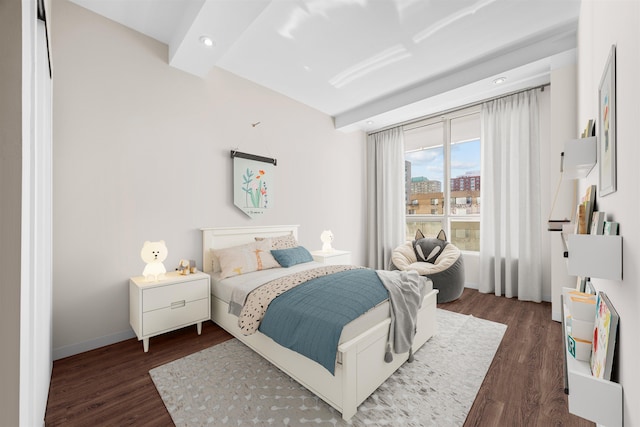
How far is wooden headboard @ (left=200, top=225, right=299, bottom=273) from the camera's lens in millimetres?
3049

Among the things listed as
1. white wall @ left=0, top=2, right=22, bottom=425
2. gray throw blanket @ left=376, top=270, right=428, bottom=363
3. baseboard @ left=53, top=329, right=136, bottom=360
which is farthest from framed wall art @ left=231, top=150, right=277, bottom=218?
white wall @ left=0, top=2, right=22, bottom=425

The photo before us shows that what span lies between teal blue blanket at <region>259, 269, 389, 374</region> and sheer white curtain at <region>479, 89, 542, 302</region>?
8.54 feet

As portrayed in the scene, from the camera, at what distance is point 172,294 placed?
2.44 m

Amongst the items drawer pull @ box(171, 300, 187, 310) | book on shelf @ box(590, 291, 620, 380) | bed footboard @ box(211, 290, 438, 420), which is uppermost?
book on shelf @ box(590, 291, 620, 380)

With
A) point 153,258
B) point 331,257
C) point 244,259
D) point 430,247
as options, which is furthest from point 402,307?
point 430,247

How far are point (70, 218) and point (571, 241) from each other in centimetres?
331

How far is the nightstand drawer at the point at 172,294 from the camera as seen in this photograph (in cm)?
231

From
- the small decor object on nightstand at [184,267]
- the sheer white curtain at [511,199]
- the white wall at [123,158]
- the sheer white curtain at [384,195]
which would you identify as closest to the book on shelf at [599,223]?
the sheer white curtain at [511,199]

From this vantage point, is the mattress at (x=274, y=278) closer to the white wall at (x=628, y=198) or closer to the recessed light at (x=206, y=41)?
the white wall at (x=628, y=198)

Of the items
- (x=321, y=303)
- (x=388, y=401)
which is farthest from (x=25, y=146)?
(x=388, y=401)

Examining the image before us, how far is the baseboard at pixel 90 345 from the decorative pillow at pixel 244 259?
101 cm

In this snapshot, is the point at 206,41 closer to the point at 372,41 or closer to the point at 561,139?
the point at 372,41

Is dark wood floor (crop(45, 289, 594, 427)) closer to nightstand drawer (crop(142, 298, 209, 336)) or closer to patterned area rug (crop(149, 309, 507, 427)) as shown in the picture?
patterned area rug (crop(149, 309, 507, 427))

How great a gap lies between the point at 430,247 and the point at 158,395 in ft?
12.2
